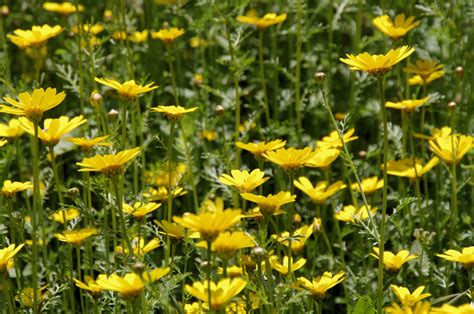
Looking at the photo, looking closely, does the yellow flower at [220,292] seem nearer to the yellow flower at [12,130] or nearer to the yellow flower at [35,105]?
the yellow flower at [35,105]

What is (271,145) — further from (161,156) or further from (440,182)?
(161,156)

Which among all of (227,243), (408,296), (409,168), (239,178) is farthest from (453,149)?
(227,243)

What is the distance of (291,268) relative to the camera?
230 cm

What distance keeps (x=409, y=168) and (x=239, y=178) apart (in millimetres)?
987

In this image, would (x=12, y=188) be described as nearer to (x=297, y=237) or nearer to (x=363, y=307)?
(x=297, y=237)

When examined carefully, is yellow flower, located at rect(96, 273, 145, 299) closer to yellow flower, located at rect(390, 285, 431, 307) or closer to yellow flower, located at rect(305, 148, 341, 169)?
yellow flower, located at rect(390, 285, 431, 307)

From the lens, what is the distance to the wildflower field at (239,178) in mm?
2232

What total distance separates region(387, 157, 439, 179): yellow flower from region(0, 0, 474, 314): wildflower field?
1 centimetres

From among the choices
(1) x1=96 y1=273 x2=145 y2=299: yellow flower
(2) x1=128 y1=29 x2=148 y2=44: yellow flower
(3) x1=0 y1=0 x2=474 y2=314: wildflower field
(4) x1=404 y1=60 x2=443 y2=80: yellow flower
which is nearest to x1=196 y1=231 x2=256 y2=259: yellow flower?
(3) x1=0 y1=0 x2=474 y2=314: wildflower field

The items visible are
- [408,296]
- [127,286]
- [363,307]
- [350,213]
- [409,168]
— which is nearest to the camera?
[127,286]

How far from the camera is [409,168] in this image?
10.1 feet

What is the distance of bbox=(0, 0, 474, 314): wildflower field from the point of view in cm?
223

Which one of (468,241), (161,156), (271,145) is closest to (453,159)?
(468,241)

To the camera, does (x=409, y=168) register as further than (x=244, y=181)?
Yes
